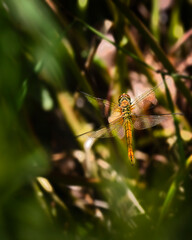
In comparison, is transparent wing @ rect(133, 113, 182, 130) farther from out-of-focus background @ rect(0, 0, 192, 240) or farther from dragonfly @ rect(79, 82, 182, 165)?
out-of-focus background @ rect(0, 0, 192, 240)

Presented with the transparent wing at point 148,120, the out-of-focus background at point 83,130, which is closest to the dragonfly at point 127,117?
the transparent wing at point 148,120

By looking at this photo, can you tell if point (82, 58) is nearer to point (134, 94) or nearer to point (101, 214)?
point (134, 94)

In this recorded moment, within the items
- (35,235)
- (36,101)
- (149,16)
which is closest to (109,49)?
(149,16)

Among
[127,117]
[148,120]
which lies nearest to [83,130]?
[127,117]

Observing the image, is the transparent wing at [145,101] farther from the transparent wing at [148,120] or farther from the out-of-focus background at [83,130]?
the out-of-focus background at [83,130]

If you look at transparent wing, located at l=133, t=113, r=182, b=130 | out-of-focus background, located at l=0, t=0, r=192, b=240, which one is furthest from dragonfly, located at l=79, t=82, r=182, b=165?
out-of-focus background, located at l=0, t=0, r=192, b=240
